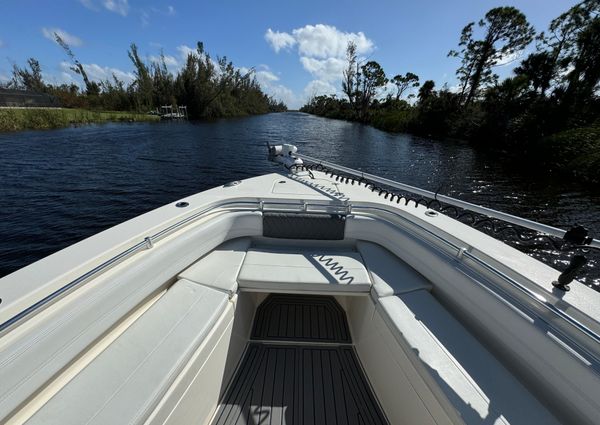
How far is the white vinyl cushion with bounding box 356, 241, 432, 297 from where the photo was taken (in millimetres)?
2045

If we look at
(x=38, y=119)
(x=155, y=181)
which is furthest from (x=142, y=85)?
(x=155, y=181)

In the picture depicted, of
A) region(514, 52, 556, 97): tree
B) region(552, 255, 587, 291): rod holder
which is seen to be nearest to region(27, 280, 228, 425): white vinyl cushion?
region(552, 255, 587, 291): rod holder

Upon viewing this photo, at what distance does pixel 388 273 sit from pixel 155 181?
29.5 ft


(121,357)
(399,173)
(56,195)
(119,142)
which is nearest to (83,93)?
(119,142)

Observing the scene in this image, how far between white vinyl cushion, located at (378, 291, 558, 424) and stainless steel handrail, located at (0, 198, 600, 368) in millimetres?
400

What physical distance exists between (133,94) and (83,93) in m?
13.2

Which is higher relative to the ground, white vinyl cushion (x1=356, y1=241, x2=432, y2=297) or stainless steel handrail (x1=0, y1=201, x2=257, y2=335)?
stainless steel handrail (x1=0, y1=201, x2=257, y2=335)

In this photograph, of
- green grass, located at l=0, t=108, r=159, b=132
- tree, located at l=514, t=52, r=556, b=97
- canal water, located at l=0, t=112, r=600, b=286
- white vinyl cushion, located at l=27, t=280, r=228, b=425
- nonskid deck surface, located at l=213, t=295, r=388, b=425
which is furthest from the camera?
green grass, located at l=0, t=108, r=159, b=132

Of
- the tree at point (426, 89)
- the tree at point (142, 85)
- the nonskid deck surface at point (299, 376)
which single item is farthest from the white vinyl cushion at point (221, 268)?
the tree at point (142, 85)

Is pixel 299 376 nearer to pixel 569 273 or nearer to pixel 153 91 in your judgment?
pixel 569 273

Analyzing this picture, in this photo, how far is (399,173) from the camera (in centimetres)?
1066

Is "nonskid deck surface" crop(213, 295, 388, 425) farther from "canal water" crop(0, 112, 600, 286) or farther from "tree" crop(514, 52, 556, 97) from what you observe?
"tree" crop(514, 52, 556, 97)

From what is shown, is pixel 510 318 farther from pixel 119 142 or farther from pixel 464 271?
pixel 119 142

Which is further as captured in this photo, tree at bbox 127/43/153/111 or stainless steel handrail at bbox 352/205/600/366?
tree at bbox 127/43/153/111
